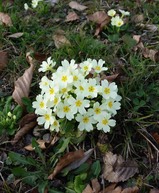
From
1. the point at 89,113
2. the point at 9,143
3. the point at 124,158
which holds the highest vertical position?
the point at 89,113

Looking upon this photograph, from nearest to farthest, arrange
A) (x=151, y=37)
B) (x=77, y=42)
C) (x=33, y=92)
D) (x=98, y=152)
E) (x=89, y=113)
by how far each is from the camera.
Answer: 1. (x=89, y=113)
2. (x=98, y=152)
3. (x=33, y=92)
4. (x=77, y=42)
5. (x=151, y=37)

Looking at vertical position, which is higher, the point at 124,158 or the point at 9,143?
the point at 9,143

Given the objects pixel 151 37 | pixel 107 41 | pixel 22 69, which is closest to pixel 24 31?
pixel 22 69

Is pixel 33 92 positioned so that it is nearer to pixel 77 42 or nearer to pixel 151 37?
pixel 77 42

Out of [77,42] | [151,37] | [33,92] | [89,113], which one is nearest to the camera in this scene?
[89,113]

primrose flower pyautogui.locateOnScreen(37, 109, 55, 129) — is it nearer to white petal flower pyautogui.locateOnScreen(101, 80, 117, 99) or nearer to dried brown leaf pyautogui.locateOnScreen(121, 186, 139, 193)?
white petal flower pyautogui.locateOnScreen(101, 80, 117, 99)

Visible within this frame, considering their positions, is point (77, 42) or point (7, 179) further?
point (77, 42)
